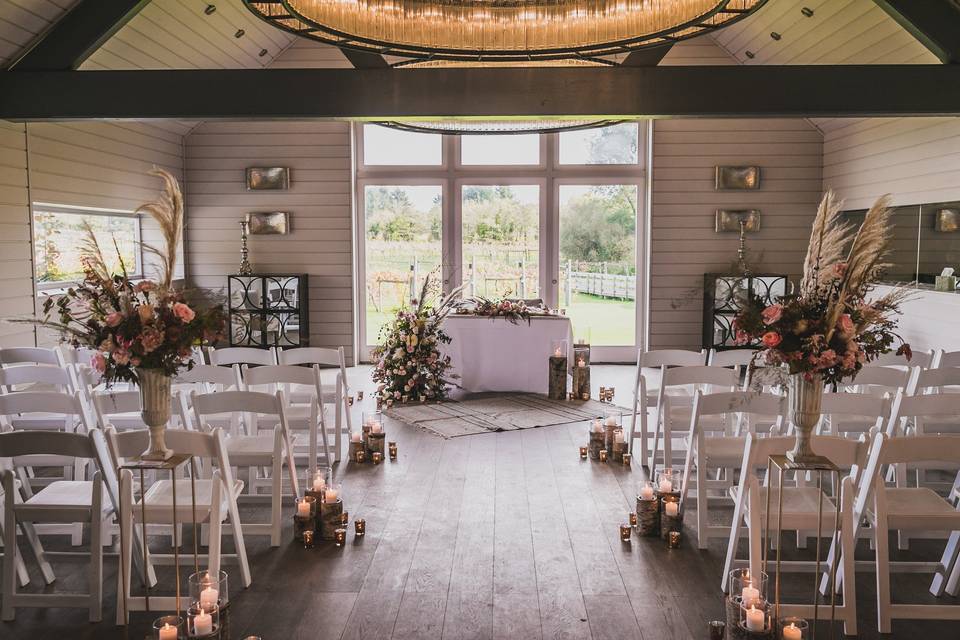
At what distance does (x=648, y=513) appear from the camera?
4270 mm

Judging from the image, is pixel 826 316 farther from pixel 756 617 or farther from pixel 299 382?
pixel 299 382

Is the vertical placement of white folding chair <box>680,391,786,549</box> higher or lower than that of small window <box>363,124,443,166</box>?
lower

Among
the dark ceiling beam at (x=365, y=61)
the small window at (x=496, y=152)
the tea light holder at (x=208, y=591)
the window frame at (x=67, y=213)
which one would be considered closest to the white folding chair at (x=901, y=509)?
the tea light holder at (x=208, y=591)

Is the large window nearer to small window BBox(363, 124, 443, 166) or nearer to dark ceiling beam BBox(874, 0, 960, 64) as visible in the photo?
small window BBox(363, 124, 443, 166)

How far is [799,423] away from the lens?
321 cm

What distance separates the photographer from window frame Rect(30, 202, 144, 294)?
732 centimetres

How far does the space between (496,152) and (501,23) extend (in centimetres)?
688

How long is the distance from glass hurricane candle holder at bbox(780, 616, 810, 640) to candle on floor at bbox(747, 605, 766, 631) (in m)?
0.07

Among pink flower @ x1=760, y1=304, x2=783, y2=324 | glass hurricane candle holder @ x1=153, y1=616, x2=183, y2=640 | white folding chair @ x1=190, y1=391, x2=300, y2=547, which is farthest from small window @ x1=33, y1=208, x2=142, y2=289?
pink flower @ x1=760, y1=304, x2=783, y2=324

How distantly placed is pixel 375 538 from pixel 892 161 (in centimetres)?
669

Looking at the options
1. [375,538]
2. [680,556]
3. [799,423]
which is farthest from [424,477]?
[799,423]

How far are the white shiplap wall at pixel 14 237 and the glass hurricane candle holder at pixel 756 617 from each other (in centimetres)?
634

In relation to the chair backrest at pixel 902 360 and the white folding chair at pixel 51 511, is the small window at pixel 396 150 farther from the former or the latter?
the white folding chair at pixel 51 511

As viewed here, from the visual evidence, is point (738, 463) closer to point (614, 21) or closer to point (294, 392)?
point (614, 21)
